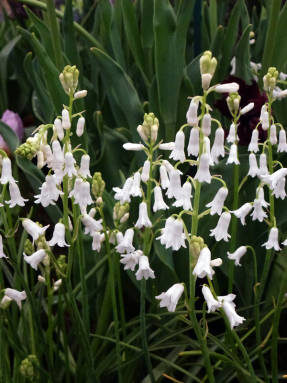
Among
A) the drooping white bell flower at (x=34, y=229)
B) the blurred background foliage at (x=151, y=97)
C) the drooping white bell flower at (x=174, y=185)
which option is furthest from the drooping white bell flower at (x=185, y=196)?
the blurred background foliage at (x=151, y=97)

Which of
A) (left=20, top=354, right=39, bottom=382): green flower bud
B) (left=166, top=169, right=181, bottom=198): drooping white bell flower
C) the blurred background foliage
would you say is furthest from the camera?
the blurred background foliage

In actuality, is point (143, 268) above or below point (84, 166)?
below

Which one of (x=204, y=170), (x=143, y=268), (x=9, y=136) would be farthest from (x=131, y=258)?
(x=9, y=136)

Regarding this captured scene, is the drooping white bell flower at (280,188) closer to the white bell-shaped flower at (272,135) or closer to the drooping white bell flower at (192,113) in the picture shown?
the white bell-shaped flower at (272,135)

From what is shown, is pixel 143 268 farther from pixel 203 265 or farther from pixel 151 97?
pixel 151 97

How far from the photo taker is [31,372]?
1160mm

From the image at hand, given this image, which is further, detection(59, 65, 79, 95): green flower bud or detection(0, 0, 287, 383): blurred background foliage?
detection(0, 0, 287, 383): blurred background foliage

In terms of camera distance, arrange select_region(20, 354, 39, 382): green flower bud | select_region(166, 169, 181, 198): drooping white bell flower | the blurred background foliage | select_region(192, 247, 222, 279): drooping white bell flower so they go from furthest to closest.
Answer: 1. the blurred background foliage
2. select_region(20, 354, 39, 382): green flower bud
3. select_region(166, 169, 181, 198): drooping white bell flower
4. select_region(192, 247, 222, 279): drooping white bell flower

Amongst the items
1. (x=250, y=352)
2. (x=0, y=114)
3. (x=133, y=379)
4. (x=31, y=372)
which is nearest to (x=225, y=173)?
(x=250, y=352)

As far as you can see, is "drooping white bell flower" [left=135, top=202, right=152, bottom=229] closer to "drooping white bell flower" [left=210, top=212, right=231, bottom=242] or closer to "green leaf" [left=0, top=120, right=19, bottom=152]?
"drooping white bell flower" [left=210, top=212, right=231, bottom=242]

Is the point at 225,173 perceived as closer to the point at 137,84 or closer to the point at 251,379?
the point at 251,379

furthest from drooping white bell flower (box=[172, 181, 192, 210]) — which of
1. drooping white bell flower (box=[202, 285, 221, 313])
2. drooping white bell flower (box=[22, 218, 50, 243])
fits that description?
drooping white bell flower (box=[22, 218, 50, 243])

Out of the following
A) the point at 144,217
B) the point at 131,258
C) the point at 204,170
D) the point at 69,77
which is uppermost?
the point at 69,77

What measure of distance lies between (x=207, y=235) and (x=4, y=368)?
593mm
